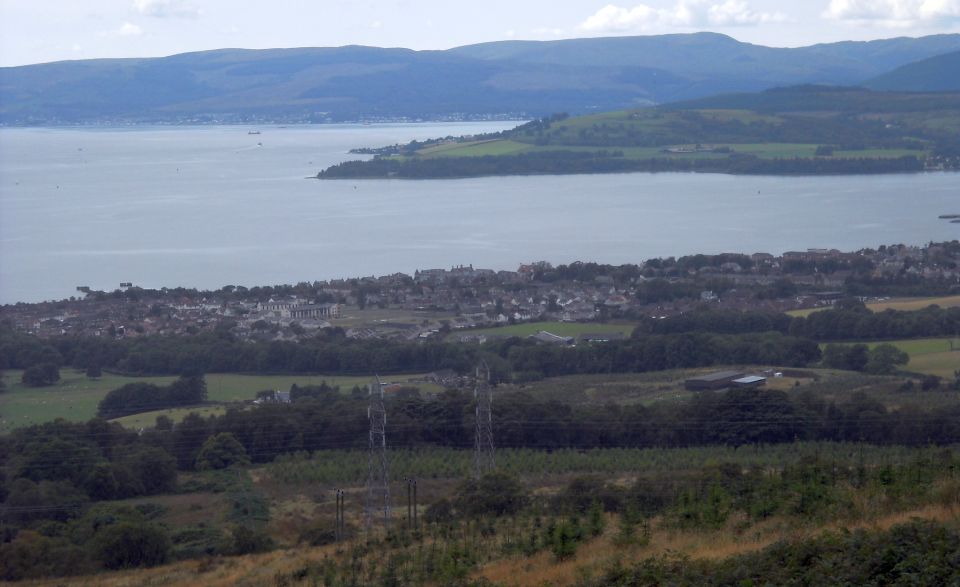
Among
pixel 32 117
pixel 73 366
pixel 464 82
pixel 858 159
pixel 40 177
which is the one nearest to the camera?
pixel 73 366

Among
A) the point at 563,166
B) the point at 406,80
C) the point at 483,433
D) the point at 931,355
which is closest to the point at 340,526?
the point at 483,433

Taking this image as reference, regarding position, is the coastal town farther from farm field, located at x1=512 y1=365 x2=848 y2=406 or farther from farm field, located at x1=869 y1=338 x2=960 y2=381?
farm field, located at x1=869 y1=338 x2=960 y2=381

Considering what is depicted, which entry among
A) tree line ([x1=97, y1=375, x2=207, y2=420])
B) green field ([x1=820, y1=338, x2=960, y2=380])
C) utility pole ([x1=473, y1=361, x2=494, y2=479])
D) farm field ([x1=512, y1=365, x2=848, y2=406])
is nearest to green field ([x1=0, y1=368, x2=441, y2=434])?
tree line ([x1=97, y1=375, x2=207, y2=420])

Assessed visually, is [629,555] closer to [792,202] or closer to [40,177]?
[792,202]

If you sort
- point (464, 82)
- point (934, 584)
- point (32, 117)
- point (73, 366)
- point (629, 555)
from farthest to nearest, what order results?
point (464, 82) < point (32, 117) < point (73, 366) < point (629, 555) < point (934, 584)

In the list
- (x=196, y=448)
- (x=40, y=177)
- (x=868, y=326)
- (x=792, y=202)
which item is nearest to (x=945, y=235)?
(x=792, y=202)

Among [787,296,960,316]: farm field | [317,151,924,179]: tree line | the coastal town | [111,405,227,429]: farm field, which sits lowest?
[111,405,227,429]: farm field

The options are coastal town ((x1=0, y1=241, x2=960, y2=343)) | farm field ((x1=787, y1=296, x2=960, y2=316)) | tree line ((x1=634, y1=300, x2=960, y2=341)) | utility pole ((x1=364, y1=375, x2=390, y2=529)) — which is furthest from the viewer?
coastal town ((x1=0, y1=241, x2=960, y2=343))
